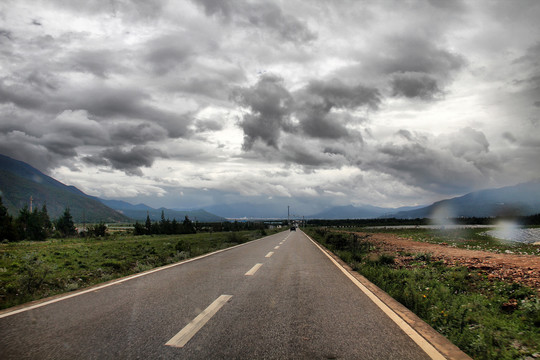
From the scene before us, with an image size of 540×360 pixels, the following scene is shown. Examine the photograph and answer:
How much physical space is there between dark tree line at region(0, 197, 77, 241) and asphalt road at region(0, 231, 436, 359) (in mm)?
80401

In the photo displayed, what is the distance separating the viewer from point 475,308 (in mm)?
5359

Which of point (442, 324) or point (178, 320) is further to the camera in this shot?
point (442, 324)

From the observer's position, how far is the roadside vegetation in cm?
385

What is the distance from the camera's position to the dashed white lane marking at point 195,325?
360 centimetres

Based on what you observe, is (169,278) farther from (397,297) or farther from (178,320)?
(397,297)

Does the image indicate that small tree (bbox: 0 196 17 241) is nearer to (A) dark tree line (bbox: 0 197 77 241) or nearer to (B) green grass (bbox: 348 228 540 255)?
(A) dark tree line (bbox: 0 197 77 241)

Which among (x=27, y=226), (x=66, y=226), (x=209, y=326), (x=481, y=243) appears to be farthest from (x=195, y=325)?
(x=66, y=226)

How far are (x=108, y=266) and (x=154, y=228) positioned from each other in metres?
104

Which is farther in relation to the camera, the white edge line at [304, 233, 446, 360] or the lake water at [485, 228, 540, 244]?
the lake water at [485, 228, 540, 244]

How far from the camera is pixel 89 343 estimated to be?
11.8 ft

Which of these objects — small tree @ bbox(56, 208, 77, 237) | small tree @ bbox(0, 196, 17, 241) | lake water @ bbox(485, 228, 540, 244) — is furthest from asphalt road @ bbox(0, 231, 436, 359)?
small tree @ bbox(56, 208, 77, 237)

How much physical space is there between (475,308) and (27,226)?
362 feet

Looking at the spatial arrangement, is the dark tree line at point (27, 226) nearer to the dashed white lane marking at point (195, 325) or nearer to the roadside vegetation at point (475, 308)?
the dashed white lane marking at point (195, 325)

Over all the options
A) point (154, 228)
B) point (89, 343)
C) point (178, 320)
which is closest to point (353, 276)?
point (178, 320)
